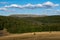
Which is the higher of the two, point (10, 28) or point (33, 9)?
point (33, 9)

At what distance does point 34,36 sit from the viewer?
28.3ft

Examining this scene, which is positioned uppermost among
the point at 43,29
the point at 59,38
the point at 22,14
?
the point at 22,14

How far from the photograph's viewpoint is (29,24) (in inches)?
341

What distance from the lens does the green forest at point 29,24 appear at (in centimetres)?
850

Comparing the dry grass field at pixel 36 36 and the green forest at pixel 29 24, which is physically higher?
the green forest at pixel 29 24

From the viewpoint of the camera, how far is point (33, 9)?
27.9 ft

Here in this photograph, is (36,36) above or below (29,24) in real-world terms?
below

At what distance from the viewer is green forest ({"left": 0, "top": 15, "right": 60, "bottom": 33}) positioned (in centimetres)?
850

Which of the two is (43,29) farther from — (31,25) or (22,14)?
(22,14)

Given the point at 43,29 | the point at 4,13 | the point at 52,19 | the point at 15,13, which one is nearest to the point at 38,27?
the point at 43,29

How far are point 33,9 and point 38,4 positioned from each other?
1.21 feet

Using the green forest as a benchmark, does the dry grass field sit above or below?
below

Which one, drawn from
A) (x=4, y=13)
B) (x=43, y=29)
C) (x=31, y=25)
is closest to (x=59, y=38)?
(x=43, y=29)

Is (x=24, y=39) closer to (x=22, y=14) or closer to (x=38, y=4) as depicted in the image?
(x=22, y=14)
